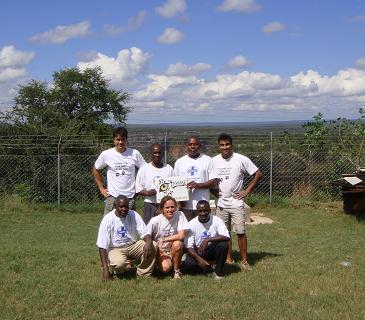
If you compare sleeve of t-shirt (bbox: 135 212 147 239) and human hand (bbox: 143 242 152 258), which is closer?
human hand (bbox: 143 242 152 258)

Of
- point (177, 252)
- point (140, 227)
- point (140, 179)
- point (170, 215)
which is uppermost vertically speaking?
point (140, 179)

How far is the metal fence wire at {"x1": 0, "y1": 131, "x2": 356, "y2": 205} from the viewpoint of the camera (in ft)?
56.5

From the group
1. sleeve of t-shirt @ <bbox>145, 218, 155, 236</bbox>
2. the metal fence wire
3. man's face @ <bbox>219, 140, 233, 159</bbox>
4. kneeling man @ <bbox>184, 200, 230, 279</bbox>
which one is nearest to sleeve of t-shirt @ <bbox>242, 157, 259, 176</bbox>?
man's face @ <bbox>219, 140, 233, 159</bbox>

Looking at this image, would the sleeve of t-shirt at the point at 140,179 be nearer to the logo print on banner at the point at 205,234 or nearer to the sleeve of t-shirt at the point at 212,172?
the sleeve of t-shirt at the point at 212,172

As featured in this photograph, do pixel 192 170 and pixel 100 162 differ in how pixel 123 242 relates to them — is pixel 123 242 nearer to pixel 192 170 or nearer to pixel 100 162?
pixel 100 162

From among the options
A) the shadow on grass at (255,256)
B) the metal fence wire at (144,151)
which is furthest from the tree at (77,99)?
the shadow on grass at (255,256)

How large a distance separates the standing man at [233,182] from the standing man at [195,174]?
0.25 metres

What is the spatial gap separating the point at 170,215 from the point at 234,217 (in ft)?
3.60

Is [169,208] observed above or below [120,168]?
below

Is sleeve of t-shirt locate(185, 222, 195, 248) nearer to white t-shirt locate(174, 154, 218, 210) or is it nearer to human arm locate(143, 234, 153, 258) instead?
white t-shirt locate(174, 154, 218, 210)

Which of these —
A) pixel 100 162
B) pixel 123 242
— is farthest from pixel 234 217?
pixel 100 162

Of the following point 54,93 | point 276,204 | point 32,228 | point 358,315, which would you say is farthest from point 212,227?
point 54,93

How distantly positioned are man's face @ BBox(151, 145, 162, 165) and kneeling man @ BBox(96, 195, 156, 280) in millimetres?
739

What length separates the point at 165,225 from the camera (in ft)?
24.0
